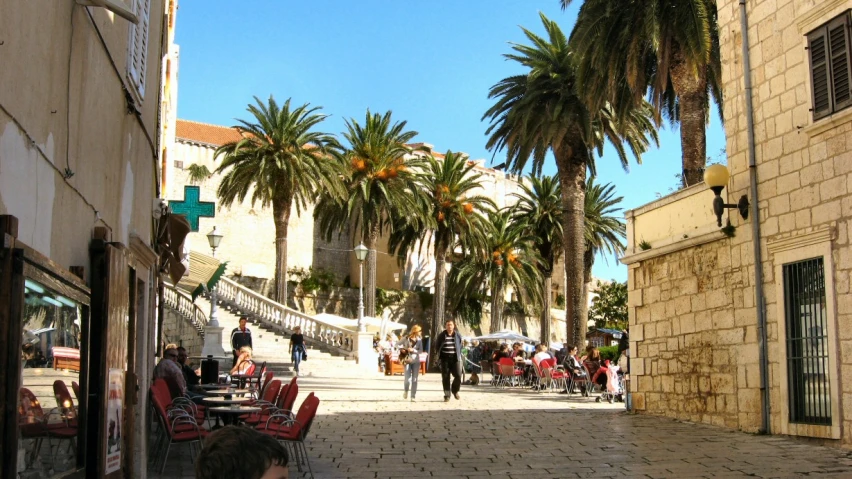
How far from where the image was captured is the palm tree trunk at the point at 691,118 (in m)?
18.0

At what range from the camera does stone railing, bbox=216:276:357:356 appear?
100 feet

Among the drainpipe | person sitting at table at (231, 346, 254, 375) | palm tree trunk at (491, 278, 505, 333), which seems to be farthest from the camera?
palm tree trunk at (491, 278, 505, 333)

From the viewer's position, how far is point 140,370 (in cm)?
902

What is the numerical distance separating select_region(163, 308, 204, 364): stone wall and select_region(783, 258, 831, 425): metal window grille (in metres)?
20.4

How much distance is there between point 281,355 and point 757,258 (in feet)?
62.7

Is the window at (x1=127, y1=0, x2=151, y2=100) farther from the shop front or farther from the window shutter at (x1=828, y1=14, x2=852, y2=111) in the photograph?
the window shutter at (x1=828, y1=14, x2=852, y2=111)

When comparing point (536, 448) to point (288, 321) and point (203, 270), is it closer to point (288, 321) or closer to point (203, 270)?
point (203, 270)

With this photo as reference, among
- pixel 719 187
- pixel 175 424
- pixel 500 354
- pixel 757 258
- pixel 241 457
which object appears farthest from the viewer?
pixel 500 354

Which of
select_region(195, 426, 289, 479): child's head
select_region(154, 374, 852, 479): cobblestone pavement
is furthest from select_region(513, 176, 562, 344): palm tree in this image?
select_region(195, 426, 289, 479): child's head

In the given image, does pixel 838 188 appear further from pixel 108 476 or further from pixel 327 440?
pixel 108 476

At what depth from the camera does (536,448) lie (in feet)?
34.0

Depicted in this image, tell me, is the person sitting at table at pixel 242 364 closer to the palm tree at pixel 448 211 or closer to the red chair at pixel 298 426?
the red chair at pixel 298 426

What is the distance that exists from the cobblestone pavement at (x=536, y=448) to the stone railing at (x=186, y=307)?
1618 cm

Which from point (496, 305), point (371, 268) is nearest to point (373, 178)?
point (371, 268)
